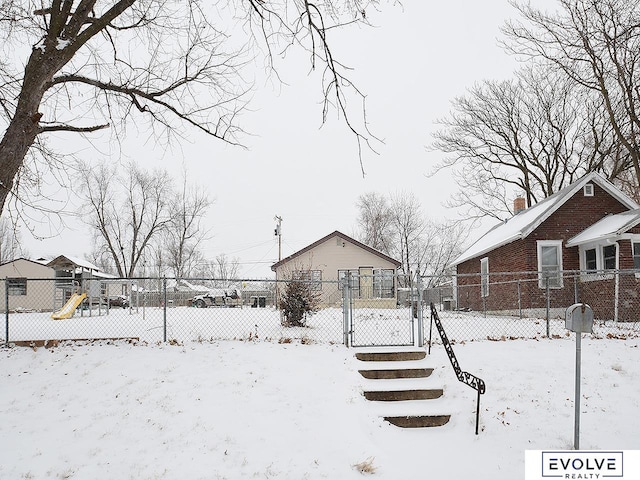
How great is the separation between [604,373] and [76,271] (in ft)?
72.2

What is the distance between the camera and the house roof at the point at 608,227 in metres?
14.4

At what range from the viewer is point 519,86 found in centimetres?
2678

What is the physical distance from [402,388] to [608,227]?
11723 mm

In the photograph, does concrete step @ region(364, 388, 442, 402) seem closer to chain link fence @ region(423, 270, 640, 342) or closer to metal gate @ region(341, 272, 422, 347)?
metal gate @ region(341, 272, 422, 347)

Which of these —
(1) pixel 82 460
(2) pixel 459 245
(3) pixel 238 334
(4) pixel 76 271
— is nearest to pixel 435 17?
(1) pixel 82 460

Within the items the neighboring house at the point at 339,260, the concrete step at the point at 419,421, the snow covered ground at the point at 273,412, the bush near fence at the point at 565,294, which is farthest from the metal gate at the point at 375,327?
the neighboring house at the point at 339,260

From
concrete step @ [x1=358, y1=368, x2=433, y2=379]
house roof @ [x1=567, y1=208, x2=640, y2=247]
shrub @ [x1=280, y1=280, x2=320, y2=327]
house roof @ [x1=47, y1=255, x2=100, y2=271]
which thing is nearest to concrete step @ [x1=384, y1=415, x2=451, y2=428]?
concrete step @ [x1=358, y1=368, x2=433, y2=379]

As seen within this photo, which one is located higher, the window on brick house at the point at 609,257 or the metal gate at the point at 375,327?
the window on brick house at the point at 609,257

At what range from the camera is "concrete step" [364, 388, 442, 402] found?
719 cm

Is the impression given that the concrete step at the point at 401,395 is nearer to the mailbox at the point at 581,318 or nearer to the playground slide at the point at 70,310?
the mailbox at the point at 581,318

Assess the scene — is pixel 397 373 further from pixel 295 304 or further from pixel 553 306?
pixel 553 306

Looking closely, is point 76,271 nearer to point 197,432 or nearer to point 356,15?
point 197,432

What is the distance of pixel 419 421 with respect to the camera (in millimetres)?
6602

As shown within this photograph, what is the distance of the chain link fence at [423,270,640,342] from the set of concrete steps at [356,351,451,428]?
221 centimetres
